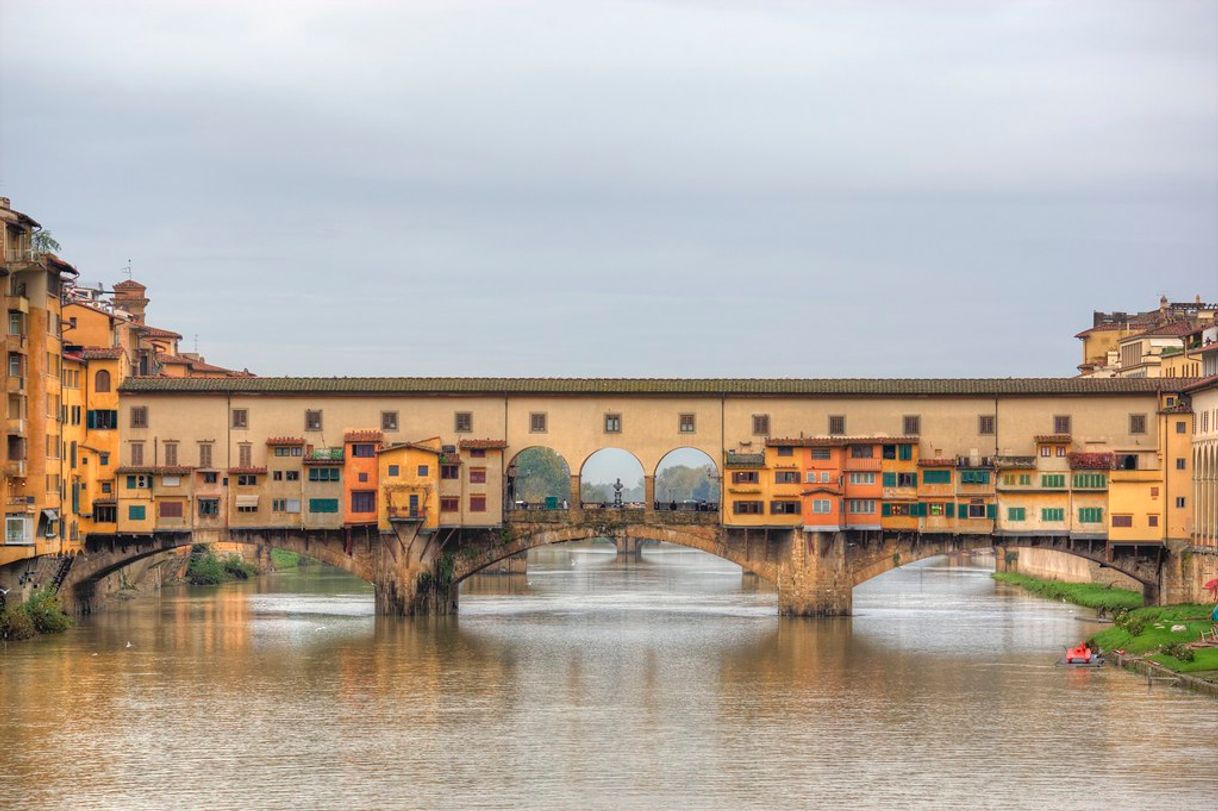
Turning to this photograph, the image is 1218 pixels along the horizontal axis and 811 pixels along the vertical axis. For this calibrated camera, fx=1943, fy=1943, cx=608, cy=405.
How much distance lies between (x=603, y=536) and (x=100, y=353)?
21118 mm

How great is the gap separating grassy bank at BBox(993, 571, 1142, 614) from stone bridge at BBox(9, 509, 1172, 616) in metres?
5.14

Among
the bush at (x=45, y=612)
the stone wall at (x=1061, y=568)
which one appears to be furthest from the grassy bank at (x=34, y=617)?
the stone wall at (x=1061, y=568)

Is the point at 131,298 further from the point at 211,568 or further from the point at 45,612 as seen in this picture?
the point at 45,612

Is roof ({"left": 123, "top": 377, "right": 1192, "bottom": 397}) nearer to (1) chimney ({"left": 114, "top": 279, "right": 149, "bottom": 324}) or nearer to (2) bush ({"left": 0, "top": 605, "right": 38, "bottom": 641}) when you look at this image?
(2) bush ({"left": 0, "top": 605, "right": 38, "bottom": 641})

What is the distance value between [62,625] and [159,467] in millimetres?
7934

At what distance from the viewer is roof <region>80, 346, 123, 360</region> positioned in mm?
76312

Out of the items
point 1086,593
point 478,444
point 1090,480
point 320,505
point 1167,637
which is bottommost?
point 1086,593

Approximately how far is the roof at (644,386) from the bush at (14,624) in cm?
1187

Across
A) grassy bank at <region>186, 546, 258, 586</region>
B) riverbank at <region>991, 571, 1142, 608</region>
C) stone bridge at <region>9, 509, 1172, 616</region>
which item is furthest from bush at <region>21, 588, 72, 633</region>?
riverbank at <region>991, 571, 1142, 608</region>

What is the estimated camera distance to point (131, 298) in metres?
108

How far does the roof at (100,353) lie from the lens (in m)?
76.3

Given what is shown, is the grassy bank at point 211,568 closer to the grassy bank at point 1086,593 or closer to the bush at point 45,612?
the bush at point 45,612

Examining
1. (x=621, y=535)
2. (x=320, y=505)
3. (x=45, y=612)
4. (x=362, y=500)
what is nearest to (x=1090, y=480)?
(x=621, y=535)

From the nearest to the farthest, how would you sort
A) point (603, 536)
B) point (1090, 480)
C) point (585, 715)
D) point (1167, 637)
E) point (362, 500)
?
point (585, 715) → point (1167, 637) → point (1090, 480) → point (362, 500) → point (603, 536)
